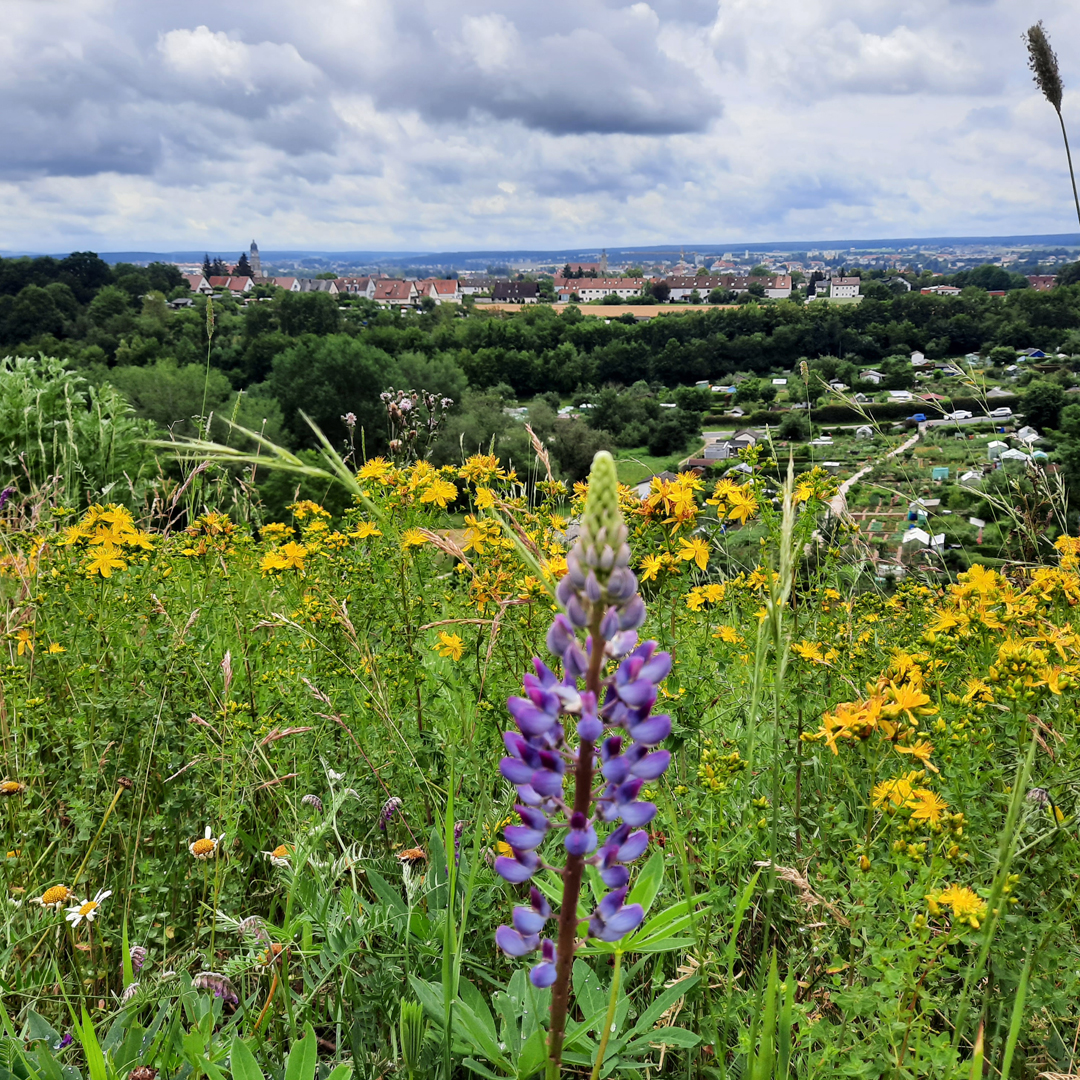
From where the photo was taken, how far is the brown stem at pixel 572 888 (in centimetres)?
85

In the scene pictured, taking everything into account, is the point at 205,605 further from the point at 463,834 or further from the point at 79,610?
the point at 463,834

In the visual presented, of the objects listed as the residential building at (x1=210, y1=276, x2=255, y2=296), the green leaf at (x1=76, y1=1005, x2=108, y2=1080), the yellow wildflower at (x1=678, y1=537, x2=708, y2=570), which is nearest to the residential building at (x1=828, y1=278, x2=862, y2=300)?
the residential building at (x1=210, y1=276, x2=255, y2=296)

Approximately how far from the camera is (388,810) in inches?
74.0

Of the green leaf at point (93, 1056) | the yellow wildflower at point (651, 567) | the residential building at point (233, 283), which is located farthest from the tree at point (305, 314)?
the green leaf at point (93, 1056)

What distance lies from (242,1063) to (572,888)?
0.62 metres

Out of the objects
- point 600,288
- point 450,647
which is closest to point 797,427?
point 450,647

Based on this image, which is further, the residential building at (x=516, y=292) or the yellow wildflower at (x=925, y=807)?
the residential building at (x=516, y=292)

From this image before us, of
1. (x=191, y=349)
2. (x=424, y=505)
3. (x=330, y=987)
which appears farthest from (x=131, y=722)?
(x=191, y=349)

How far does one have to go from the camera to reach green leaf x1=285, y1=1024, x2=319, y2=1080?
1137 millimetres

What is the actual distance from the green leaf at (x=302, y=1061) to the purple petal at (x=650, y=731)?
0.72m

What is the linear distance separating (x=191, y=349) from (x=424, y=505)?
4308cm

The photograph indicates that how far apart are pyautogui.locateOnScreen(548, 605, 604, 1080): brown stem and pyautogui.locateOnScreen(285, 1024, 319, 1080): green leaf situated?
400mm

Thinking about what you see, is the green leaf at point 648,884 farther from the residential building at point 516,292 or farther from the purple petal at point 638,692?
the residential building at point 516,292

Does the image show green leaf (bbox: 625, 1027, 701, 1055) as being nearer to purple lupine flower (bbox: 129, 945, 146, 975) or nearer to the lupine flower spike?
the lupine flower spike
